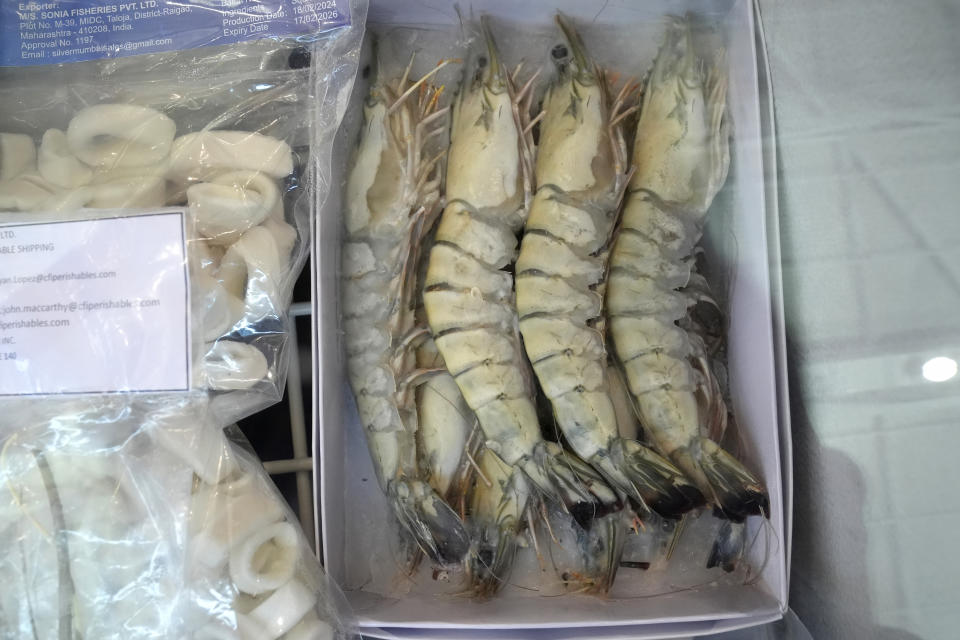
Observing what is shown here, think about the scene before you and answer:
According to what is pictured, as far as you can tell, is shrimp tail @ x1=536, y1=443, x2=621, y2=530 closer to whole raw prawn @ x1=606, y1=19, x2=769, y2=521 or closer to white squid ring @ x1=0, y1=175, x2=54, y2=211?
whole raw prawn @ x1=606, y1=19, x2=769, y2=521

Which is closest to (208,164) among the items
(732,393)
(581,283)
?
(581,283)

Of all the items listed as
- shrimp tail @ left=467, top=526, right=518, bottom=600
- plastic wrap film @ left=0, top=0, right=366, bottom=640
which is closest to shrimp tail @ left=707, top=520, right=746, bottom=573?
shrimp tail @ left=467, top=526, right=518, bottom=600

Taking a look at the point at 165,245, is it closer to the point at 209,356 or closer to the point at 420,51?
the point at 209,356

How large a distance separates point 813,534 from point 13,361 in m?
0.97

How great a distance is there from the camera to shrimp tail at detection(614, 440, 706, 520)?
0.84 m

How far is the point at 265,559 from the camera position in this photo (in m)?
0.74

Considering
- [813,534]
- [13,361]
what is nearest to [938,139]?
[813,534]

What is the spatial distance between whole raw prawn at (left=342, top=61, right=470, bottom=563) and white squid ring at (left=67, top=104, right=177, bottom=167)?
264mm

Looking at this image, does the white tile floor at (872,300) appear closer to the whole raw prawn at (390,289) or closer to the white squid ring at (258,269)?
the whole raw prawn at (390,289)

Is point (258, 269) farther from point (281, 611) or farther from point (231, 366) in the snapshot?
point (281, 611)

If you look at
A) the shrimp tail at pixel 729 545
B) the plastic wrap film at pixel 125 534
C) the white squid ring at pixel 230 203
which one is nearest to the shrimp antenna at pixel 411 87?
the white squid ring at pixel 230 203

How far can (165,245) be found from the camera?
689 millimetres

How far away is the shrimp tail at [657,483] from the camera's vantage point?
2.76 ft

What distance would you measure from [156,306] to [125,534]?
0.25 m
